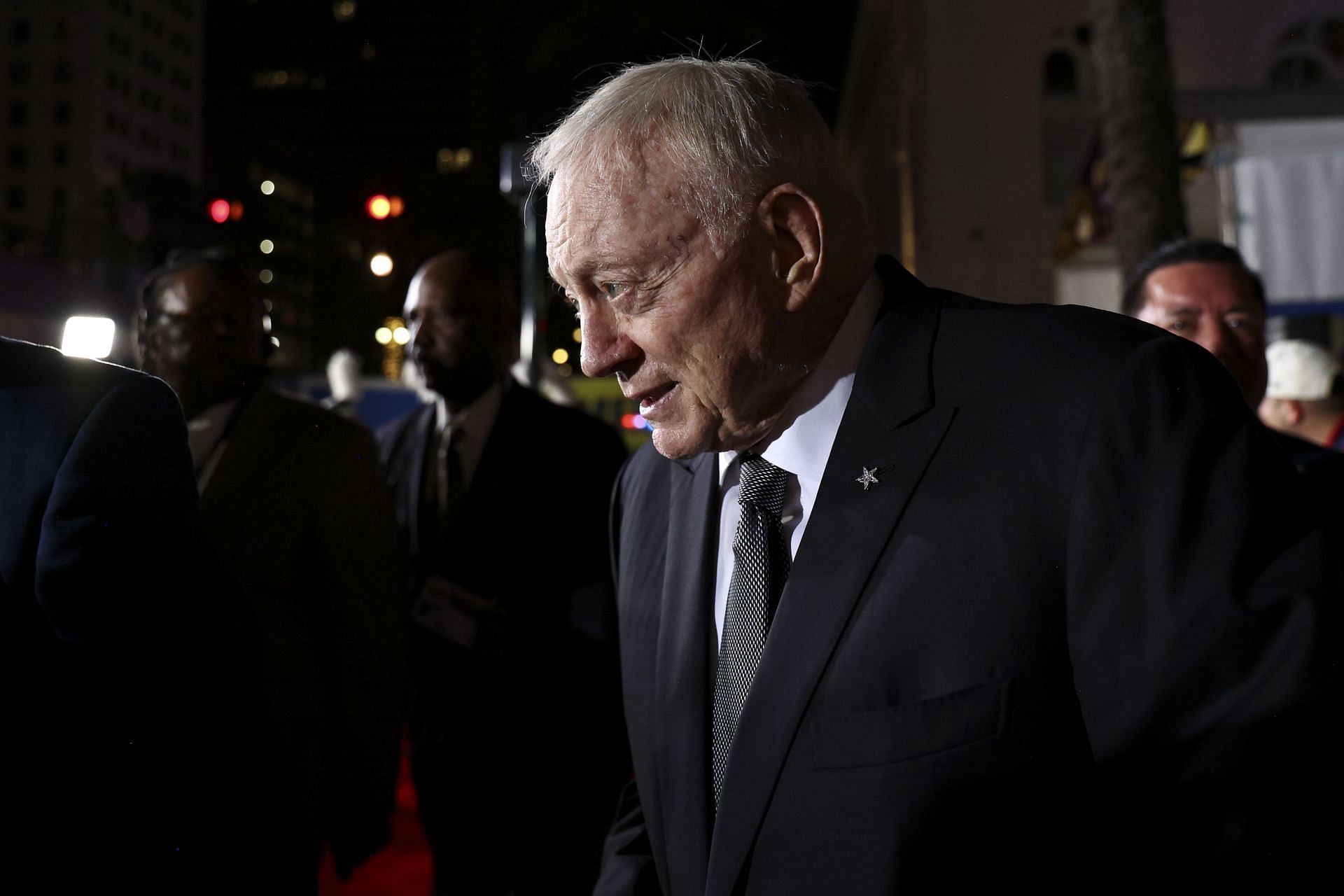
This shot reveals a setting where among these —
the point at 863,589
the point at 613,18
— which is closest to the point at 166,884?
the point at 863,589

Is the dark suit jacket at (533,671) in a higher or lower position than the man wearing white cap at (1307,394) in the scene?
lower

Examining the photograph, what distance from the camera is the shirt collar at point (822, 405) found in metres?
1.70

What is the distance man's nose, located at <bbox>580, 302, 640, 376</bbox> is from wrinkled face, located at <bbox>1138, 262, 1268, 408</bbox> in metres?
1.89

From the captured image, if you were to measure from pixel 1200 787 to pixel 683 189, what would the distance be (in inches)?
40.0

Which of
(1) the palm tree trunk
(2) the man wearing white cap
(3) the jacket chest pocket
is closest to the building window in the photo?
(1) the palm tree trunk

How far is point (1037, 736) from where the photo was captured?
4.46 feet

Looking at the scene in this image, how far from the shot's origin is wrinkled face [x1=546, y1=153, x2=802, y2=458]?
164 cm

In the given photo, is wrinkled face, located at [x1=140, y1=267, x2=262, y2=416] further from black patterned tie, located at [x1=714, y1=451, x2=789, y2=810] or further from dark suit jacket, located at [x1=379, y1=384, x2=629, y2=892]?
black patterned tie, located at [x1=714, y1=451, x2=789, y2=810]

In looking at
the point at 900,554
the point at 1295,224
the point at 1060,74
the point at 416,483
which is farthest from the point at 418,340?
the point at 1060,74

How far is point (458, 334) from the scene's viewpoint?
4.24 metres

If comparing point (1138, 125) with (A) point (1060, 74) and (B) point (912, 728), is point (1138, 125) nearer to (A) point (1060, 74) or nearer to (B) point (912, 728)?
(B) point (912, 728)

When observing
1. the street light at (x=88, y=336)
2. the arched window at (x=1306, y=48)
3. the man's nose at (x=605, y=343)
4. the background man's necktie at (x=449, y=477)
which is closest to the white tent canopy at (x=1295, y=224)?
the background man's necktie at (x=449, y=477)

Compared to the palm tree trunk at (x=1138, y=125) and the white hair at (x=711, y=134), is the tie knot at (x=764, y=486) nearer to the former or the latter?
the white hair at (x=711, y=134)

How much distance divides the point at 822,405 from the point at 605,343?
1.12ft
